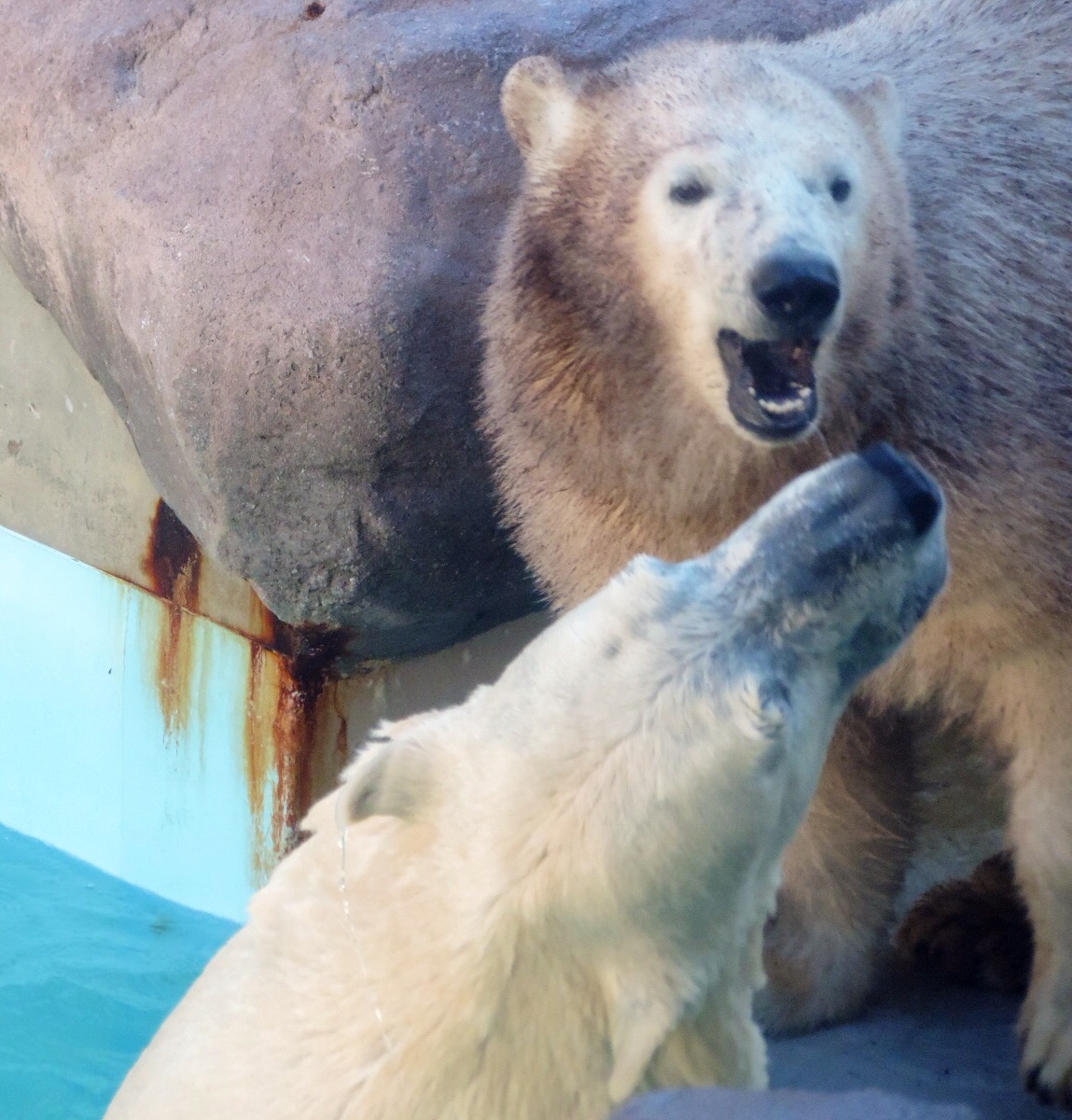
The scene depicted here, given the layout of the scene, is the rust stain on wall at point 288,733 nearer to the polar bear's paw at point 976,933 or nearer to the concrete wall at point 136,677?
the concrete wall at point 136,677

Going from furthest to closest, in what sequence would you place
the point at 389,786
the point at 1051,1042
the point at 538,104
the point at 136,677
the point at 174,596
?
the point at 136,677 → the point at 174,596 → the point at 538,104 → the point at 1051,1042 → the point at 389,786

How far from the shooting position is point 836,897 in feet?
9.75

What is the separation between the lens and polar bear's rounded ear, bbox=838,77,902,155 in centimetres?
249

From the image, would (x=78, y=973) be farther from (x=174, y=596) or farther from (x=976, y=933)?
(x=976, y=933)

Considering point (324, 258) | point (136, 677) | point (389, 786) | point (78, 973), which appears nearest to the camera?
point (389, 786)

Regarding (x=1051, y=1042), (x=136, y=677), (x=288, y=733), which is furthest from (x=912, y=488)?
(x=136, y=677)

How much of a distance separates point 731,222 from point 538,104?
0.70 metres

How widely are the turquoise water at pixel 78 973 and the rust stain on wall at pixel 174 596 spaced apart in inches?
28.0

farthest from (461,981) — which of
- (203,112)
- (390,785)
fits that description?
(203,112)

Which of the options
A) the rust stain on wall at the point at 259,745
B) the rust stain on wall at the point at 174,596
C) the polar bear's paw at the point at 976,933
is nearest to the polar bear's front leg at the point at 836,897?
the polar bear's paw at the point at 976,933

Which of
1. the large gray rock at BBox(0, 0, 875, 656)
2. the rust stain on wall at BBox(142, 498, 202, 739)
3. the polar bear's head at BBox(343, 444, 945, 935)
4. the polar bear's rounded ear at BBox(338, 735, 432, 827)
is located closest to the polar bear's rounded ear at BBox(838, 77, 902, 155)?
the polar bear's head at BBox(343, 444, 945, 935)

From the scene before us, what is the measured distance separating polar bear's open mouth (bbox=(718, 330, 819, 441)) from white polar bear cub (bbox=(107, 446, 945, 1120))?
1.12 feet

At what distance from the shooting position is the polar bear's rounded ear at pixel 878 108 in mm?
2490

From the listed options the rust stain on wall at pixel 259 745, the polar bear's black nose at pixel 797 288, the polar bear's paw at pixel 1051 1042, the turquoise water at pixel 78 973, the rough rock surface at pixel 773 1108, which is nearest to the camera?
the rough rock surface at pixel 773 1108
